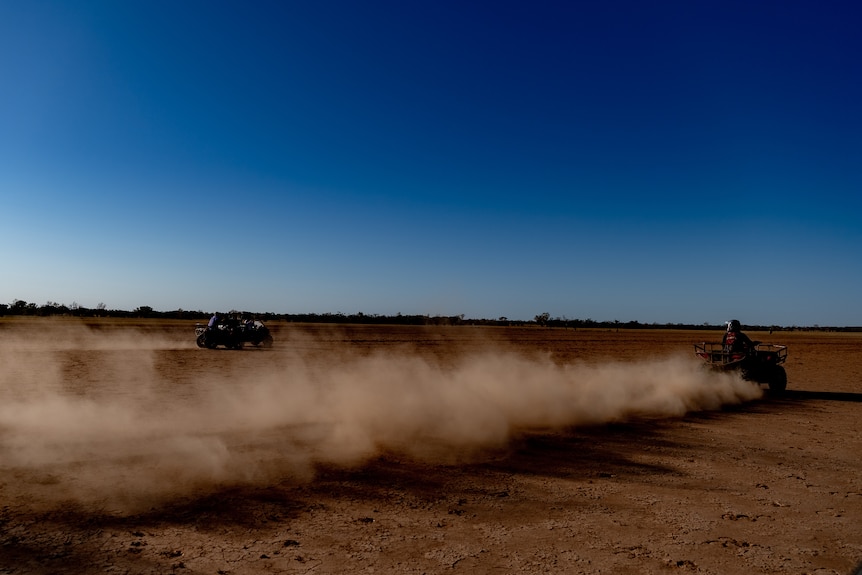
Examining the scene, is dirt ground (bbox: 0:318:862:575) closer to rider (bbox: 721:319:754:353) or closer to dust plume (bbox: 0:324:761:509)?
dust plume (bbox: 0:324:761:509)

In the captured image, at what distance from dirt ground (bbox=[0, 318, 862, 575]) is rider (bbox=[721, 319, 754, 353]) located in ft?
6.15

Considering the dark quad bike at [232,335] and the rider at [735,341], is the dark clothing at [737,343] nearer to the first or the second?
the rider at [735,341]

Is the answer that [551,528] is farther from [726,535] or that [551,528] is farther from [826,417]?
[826,417]

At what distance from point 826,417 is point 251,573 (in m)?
12.8

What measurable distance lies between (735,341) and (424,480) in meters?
11.8

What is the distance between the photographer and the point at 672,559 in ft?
16.2

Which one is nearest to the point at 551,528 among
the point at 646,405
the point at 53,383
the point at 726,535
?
A: the point at 726,535

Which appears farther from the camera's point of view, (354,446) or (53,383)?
(53,383)

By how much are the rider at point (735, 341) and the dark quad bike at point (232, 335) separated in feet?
73.4

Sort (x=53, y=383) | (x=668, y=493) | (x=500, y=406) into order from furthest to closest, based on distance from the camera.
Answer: (x=53, y=383) < (x=500, y=406) < (x=668, y=493)

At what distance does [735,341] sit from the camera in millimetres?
15664

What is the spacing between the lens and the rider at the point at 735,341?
1548 centimetres

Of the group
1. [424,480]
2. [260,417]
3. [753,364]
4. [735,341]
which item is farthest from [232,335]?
[424,480]

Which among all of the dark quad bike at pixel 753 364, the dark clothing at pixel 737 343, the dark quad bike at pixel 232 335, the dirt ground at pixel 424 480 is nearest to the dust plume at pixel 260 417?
the dirt ground at pixel 424 480
